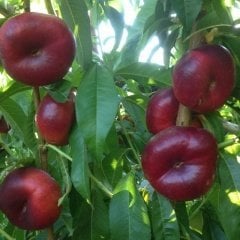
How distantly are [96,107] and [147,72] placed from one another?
0.88 ft

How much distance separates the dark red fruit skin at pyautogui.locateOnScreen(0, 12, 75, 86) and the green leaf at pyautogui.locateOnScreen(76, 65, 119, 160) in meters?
0.06

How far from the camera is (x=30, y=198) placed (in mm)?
1253

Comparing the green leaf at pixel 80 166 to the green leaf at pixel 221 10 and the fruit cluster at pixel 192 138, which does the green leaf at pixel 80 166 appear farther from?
the green leaf at pixel 221 10

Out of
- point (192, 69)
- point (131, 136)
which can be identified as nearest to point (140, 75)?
point (131, 136)

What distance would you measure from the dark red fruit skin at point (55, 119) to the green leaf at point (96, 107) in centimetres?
7

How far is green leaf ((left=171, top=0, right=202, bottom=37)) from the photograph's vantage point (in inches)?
41.7

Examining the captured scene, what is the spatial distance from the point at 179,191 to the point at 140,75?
0.36 meters

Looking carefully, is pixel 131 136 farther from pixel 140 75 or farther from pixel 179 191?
pixel 179 191

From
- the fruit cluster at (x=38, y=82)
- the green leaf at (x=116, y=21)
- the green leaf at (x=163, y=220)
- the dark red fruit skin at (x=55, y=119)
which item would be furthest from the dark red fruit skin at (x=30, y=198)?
the green leaf at (x=116, y=21)

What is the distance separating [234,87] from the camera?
3.95 ft

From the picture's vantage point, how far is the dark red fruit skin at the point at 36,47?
3.67 feet

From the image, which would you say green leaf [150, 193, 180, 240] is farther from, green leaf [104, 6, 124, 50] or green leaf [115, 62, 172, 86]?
green leaf [104, 6, 124, 50]

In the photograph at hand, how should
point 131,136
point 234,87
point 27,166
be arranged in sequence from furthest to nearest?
point 131,136 < point 27,166 < point 234,87

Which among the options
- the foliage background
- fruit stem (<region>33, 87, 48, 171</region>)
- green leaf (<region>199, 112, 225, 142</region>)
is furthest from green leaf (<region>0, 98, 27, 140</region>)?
green leaf (<region>199, 112, 225, 142</region>)
